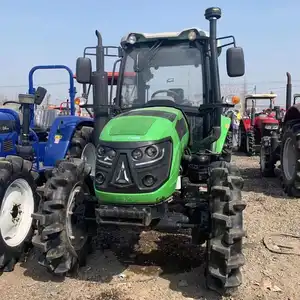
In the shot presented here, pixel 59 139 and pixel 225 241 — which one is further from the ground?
pixel 59 139

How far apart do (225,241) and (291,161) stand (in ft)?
14.3

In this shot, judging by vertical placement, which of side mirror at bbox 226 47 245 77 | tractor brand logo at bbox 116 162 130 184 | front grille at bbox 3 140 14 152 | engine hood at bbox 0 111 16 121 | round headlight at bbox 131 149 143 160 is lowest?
tractor brand logo at bbox 116 162 130 184

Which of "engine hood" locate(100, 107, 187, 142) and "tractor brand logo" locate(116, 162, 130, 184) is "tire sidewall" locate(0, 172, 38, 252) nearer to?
"engine hood" locate(100, 107, 187, 142)

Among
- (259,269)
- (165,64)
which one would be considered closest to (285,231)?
(259,269)

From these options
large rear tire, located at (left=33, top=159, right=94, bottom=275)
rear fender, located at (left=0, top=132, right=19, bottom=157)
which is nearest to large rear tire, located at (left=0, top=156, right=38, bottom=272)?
large rear tire, located at (left=33, top=159, right=94, bottom=275)

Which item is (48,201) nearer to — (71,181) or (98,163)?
(71,181)

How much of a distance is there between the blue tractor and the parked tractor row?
1 cm

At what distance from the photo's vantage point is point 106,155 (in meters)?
3.56

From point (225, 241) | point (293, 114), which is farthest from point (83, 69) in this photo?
point (293, 114)

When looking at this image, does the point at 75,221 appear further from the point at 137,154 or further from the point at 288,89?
the point at 288,89

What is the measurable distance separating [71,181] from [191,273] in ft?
4.53

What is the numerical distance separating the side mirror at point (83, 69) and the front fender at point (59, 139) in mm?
1298

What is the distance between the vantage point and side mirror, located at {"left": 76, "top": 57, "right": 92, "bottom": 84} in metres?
4.75

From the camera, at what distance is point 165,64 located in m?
4.80
